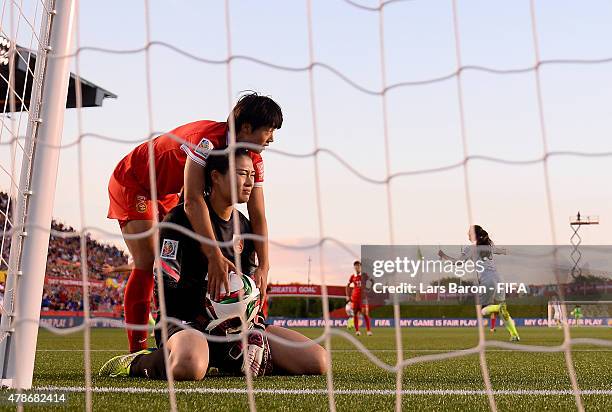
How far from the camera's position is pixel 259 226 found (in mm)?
3506

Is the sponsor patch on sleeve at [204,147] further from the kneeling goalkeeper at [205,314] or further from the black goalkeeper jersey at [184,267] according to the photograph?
the black goalkeeper jersey at [184,267]

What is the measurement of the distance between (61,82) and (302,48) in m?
0.90

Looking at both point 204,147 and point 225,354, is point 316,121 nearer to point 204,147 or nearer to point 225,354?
point 204,147

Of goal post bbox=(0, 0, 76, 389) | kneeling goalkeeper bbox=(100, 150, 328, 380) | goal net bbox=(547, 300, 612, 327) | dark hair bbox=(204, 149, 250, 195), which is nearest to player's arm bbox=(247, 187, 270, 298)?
kneeling goalkeeper bbox=(100, 150, 328, 380)

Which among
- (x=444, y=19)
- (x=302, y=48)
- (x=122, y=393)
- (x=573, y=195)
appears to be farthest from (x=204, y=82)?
(x=573, y=195)

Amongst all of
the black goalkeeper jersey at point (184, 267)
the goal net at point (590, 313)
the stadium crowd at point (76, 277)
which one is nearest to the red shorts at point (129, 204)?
the black goalkeeper jersey at point (184, 267)

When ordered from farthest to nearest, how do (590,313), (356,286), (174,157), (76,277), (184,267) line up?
(590,313), (76,277), (356,286), (174,157), (184,267)

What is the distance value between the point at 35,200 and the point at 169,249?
71 cm

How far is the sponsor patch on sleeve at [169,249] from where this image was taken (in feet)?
10.8

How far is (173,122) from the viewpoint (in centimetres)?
314

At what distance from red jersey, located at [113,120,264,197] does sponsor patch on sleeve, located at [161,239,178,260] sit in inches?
15.1

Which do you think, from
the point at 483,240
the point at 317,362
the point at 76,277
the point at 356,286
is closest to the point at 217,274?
the point at 317,362

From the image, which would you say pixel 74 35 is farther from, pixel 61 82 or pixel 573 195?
pixel 573 195

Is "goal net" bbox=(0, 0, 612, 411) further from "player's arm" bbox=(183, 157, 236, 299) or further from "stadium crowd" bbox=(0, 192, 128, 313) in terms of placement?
"stadium crowd" bbox=(0, 192, 128, 313)
